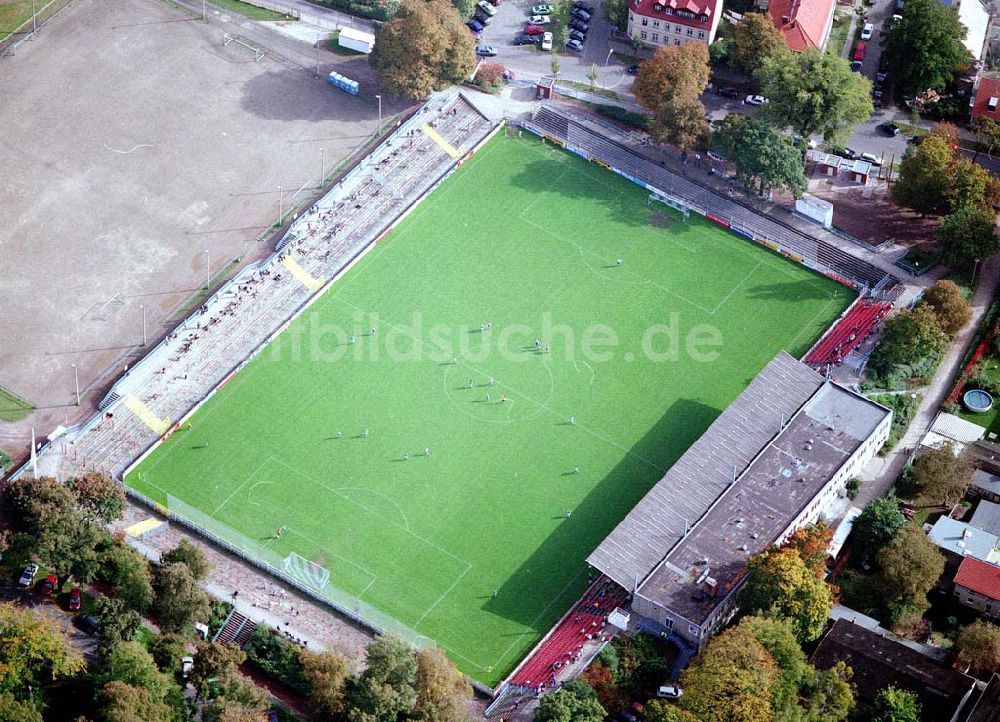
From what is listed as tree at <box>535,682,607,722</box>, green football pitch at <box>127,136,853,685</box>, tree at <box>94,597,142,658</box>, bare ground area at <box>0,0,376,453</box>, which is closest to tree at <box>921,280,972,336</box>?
green football pitch at <box>127,136,853,685</box>

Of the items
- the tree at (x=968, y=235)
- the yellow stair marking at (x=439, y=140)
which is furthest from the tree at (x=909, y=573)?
the yellow stair marking at (x=439, y=140)

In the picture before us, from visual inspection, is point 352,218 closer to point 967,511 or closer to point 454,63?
point 454,63

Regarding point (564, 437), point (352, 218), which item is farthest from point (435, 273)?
point (564, 437)

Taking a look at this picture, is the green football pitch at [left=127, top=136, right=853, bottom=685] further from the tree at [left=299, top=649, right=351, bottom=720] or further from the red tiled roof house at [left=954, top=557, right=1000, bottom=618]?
the red tiled roof house at [left=954, top=557, right=1000, bottom=618]

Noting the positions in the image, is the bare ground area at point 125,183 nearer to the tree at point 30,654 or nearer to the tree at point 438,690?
the tree at point 30,654

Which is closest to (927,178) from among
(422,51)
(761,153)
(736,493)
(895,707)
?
(761,153)

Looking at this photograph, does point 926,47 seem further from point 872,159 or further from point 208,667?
point 208,667
